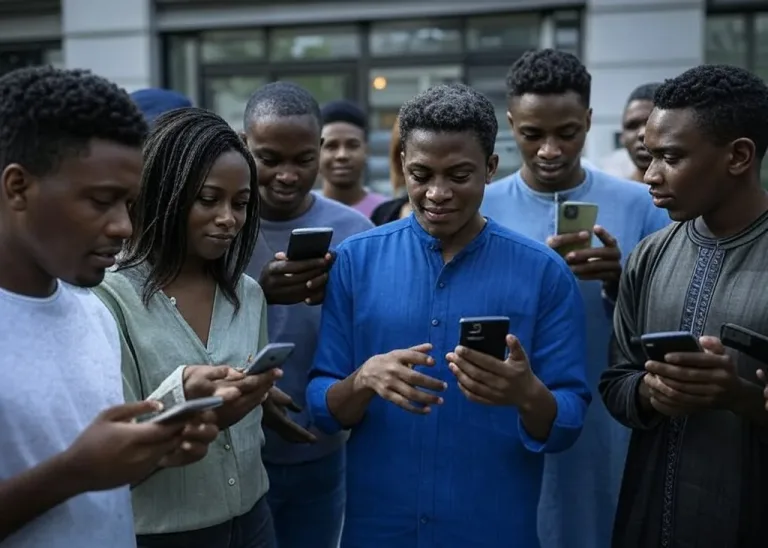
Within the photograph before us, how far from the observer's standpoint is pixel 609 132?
28.4 feet

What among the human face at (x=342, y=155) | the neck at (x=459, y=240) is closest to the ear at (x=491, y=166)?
the neck at (x=459, y=240)

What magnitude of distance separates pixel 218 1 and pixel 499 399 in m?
8.13

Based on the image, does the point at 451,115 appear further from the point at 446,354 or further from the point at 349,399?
the point at 349,399

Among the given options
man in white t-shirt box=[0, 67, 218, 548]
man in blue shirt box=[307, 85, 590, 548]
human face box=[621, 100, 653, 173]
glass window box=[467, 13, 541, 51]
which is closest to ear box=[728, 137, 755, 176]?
man in blue shirt box=[307, 85, 590, 548]

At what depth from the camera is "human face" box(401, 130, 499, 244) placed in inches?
105

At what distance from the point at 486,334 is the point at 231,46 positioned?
827 centimetres

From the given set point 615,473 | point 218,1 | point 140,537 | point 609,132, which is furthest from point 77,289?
point 218,1

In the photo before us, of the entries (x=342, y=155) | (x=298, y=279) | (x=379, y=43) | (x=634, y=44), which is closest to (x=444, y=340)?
(x=298, y=279)

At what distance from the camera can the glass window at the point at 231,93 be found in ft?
32.6

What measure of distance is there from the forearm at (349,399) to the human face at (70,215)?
87cm

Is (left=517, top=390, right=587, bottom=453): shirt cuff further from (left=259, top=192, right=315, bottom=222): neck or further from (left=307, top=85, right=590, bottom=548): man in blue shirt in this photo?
(left=259, top=192, right=315, bottom=222): neck

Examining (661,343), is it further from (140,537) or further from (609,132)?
(609,132)

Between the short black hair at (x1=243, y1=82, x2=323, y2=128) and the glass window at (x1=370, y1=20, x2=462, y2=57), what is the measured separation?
19.5 ft

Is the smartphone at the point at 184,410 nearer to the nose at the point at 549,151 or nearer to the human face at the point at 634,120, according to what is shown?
the nose at the point at 549,151
